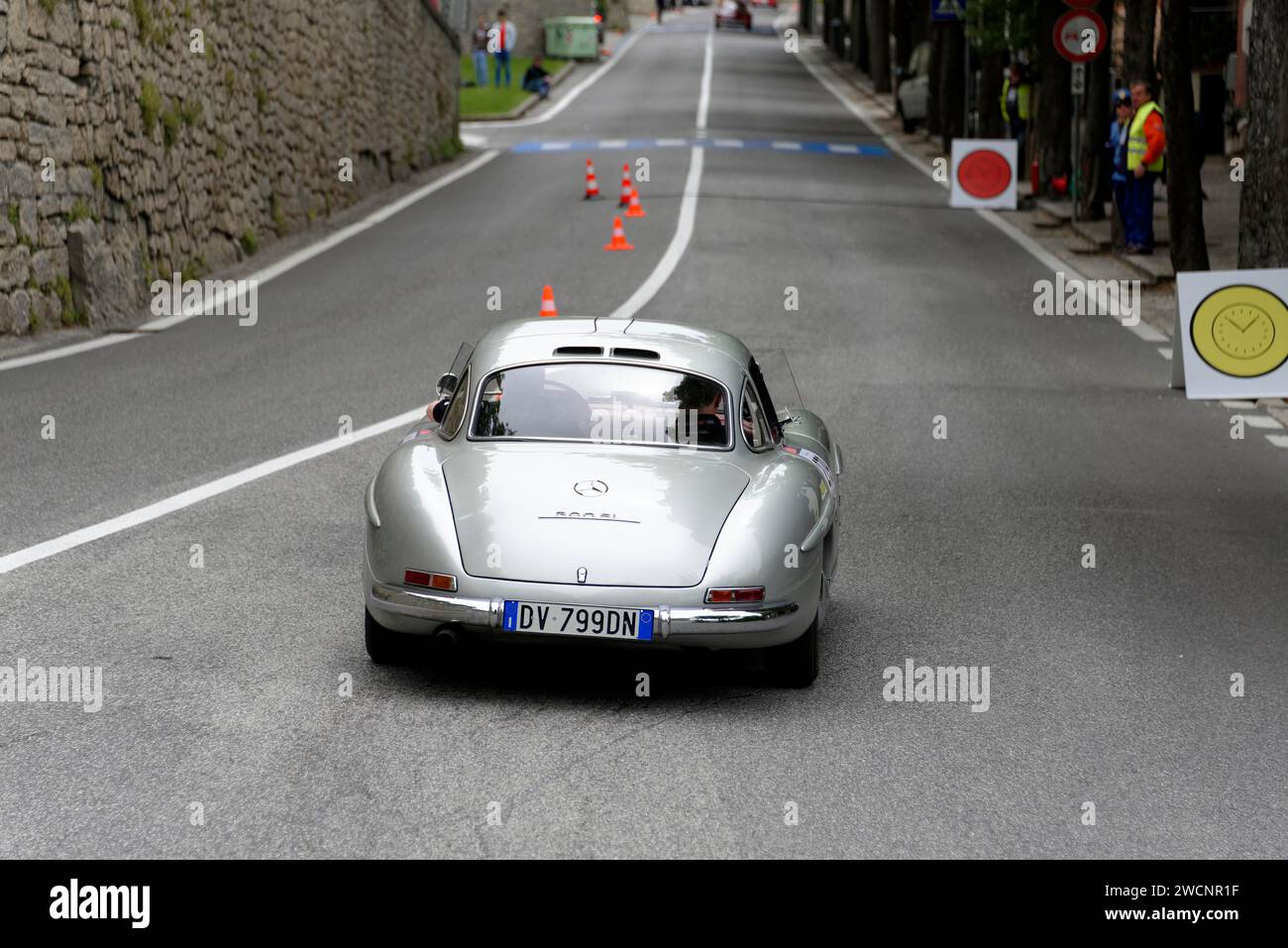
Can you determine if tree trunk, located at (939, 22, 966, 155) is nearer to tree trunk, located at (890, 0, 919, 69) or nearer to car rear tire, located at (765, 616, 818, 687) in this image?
tree trunk, located at (890, 0, 919, 69)

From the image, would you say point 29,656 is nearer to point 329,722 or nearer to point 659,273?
point 329,722

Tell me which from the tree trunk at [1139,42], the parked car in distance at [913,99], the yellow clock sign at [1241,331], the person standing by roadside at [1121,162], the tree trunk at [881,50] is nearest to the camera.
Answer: the yellow clock sign at [1241,331]

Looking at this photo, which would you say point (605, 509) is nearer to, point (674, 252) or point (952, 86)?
point (674, 252)

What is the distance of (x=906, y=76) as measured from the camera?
44688 mm

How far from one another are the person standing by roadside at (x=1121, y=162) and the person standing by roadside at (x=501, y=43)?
32.5 meters

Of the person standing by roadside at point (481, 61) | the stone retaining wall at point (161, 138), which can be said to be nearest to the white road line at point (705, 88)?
the person standing by roadside at point (481, 61)

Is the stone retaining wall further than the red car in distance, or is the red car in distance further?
the red car in distance

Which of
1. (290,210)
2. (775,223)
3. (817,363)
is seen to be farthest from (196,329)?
(775,223)

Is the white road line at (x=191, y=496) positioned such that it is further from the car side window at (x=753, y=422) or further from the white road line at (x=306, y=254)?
the white road line at (x=306, y=254)

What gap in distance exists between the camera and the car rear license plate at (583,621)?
21.9 ft

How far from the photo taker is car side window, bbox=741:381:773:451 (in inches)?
309

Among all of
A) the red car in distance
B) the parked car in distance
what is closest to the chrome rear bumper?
the parked car in distance

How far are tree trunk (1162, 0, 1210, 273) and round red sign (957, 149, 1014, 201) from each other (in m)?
5.90

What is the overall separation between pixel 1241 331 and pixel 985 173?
14.6 metres
